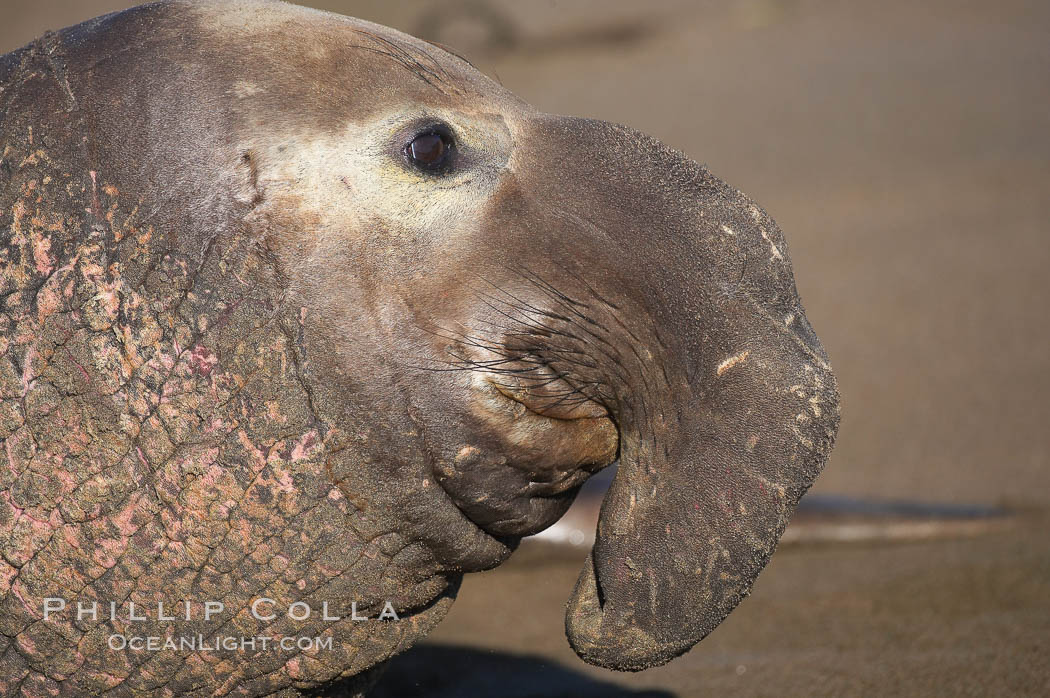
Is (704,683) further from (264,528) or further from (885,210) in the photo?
(885,210)

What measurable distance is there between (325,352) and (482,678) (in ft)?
5.89

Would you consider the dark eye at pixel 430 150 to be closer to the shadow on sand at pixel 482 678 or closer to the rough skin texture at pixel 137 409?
the rough skin texture at pixel 137 409

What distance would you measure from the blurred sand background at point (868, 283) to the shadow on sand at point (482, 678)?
11mm

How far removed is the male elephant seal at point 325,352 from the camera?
1.71 meters

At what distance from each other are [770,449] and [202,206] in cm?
98

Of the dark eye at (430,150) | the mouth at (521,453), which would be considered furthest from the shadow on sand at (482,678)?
the dark eye at (430,150)

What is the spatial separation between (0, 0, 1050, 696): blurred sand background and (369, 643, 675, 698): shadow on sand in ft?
0.04

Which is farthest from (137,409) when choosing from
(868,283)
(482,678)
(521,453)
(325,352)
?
(868,283)

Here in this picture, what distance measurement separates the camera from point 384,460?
177 centimetres

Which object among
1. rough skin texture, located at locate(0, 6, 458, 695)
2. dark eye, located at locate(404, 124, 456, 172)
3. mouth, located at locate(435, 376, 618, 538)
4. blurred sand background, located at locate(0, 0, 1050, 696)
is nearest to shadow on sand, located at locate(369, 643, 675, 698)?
blurred sand background, located at locate(0, 0, 1050, 696)

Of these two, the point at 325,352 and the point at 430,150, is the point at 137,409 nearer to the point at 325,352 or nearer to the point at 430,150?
the point at 325,352

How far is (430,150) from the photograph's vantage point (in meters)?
1.79

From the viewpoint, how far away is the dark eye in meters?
1.78

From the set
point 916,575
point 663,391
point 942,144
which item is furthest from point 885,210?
point 663,391
